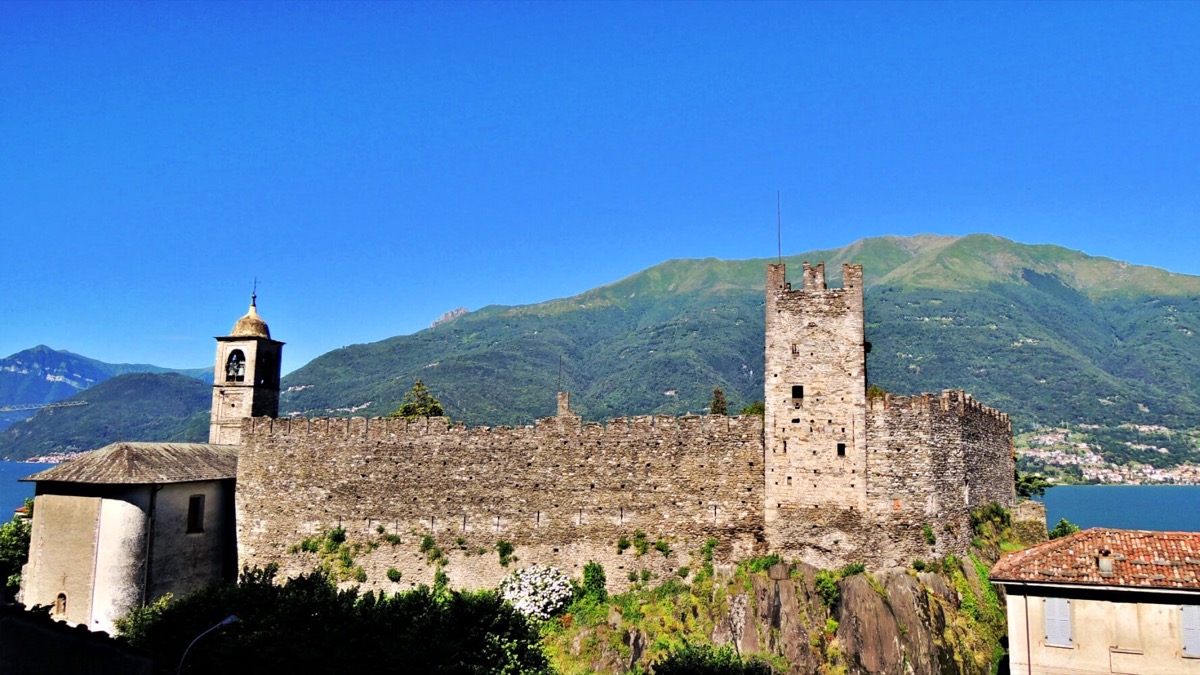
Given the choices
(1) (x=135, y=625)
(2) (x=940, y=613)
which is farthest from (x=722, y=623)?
(1) (x=135, y=625)

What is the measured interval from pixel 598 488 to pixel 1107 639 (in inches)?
665

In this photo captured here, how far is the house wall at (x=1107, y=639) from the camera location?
67.8 feet

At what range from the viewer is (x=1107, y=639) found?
2123 centimetres

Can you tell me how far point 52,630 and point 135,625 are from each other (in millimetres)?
17936

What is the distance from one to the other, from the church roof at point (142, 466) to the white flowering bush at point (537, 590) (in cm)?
1361

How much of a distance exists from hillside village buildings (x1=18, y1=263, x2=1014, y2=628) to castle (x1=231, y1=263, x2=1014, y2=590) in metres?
0.07

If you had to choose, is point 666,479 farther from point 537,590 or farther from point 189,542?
point 189,542

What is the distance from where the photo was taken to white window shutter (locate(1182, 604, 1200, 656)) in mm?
20469

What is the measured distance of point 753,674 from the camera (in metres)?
23.4

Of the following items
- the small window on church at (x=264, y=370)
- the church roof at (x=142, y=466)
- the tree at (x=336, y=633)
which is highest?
the small window on church at (x=264, y=370)

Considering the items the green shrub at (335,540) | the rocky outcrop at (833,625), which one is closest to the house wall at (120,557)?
the green shrub at (335,540)

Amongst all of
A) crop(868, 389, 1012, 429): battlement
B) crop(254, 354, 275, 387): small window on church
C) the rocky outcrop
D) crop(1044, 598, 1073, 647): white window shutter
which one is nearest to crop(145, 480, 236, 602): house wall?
crop(254, 354, 275, 387): small window on church

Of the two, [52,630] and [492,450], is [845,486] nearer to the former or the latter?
[492,450]

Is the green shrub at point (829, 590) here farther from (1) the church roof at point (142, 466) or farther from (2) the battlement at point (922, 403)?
(1) the church roof at point (142, 466)
